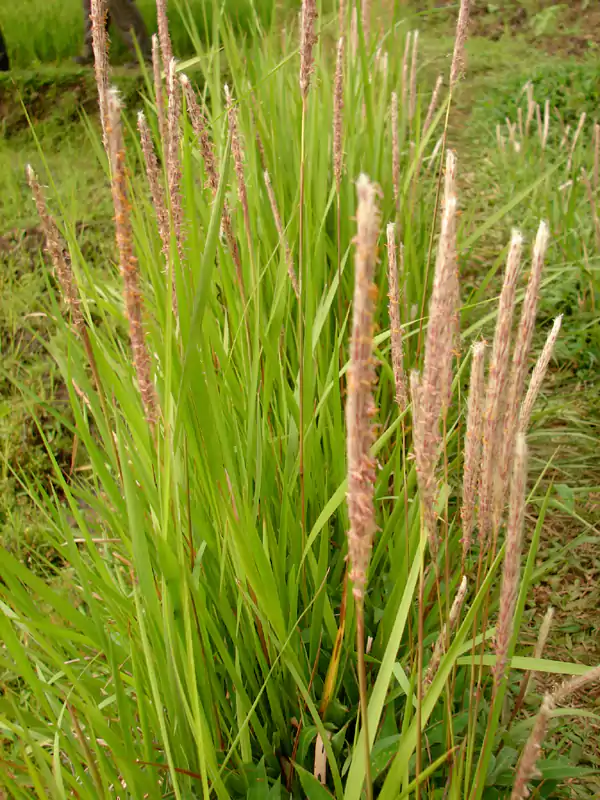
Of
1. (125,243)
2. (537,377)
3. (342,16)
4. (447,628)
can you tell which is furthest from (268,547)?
(342,16)

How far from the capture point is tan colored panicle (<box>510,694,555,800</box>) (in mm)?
465

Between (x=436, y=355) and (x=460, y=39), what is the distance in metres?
0.59

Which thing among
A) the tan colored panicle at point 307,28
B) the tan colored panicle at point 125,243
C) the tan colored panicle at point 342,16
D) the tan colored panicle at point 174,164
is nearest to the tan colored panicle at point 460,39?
the tan colored panicle at point 307,28

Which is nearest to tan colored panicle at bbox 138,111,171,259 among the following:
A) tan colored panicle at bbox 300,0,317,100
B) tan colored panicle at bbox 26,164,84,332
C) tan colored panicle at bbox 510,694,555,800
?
tan colored panicle at bbox 26,164,84,332

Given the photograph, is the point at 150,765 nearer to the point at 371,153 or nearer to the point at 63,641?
the point at 63,641

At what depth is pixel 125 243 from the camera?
0.51 m

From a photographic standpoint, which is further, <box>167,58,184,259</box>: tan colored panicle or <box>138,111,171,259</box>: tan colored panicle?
<box>138,111,171,259</box>: tan colored panicle

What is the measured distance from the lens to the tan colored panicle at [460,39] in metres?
0.80

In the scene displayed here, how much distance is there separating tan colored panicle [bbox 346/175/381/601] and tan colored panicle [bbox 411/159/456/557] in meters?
0.09

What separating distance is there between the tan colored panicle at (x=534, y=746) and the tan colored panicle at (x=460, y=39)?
739mm

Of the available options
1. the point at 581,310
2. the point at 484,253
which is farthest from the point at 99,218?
the point at 581,310

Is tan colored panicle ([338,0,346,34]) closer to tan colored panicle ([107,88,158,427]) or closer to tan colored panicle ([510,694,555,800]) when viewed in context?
tan colored panicle ([107,88,158,427])

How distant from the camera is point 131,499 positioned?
2.22 ft

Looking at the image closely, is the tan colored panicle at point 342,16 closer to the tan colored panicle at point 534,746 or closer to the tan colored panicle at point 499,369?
the tan colored panicle at point 499,369
